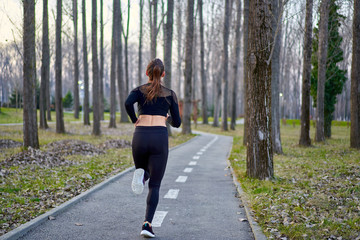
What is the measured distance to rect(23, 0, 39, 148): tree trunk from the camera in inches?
483

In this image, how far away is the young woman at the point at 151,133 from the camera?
4.30 meters

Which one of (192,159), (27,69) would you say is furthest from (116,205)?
(27,69)

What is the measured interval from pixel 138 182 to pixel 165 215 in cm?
157

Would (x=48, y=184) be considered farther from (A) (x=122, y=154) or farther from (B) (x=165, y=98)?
(A) (x=122, y=154)

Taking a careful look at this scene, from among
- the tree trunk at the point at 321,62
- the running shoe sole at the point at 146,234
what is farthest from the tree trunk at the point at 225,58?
the running shoe sole at the point at 146,234

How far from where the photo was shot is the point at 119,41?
32.8 meters

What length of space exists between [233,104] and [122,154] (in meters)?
21.0

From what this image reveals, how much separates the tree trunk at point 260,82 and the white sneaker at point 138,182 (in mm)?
4553

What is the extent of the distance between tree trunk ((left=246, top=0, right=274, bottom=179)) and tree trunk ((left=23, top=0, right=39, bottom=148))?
8.23m

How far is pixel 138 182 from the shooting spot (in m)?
4.29

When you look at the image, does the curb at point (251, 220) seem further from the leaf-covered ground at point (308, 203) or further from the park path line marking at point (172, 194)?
the park path line marking at point (172, 194)

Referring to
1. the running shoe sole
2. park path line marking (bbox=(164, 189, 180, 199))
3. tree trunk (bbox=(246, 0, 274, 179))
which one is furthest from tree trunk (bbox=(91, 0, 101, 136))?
the running shoe sole

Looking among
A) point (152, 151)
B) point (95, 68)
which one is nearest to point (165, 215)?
point (152, 151)

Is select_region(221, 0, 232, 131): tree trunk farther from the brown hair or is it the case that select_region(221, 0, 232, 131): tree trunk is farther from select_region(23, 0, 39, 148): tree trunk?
the brown hair
